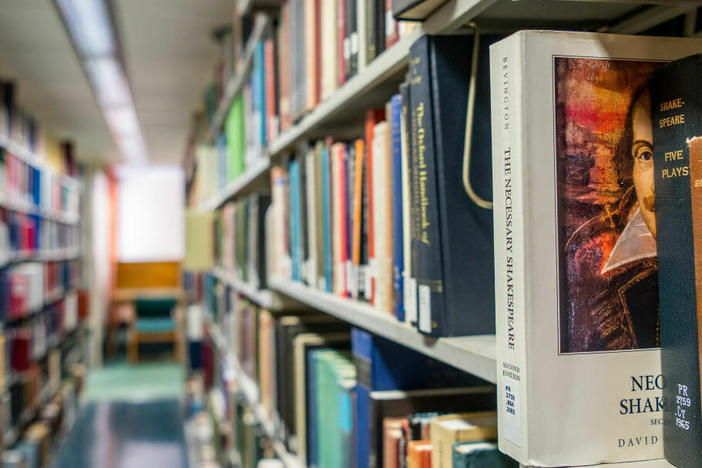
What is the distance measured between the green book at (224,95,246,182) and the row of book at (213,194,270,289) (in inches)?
6.3

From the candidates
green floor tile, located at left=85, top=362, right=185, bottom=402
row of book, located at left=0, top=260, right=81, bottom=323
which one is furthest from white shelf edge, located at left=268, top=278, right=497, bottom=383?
green floor tile, located at left=85, top=362, right=185, bottom=402

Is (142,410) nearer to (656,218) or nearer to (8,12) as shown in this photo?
(8,12)

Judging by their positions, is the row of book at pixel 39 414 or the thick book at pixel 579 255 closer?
the thick book at pixel 579 255

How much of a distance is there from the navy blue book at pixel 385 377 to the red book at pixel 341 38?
1.53ft

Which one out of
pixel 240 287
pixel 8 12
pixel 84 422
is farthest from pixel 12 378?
pixel 240 287

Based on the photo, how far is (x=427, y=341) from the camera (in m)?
0.80

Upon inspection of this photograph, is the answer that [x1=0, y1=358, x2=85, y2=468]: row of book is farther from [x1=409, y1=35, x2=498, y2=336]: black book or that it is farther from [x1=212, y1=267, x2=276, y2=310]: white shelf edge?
[x1=409, y1=35, x2=498, y2=336]: black book

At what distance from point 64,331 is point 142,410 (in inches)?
41.1

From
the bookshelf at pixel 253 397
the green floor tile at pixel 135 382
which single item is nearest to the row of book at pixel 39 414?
the green floor tile at pixel 135 382

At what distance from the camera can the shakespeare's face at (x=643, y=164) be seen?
0.56 meters

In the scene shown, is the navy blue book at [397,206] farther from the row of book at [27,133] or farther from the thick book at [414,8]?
the row of book at [27,133]

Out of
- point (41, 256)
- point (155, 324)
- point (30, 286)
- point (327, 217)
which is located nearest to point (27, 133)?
point (41, 256)

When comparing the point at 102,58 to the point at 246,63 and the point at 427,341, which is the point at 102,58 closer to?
the point at 246,63

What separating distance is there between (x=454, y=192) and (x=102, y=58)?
12.8 feet
